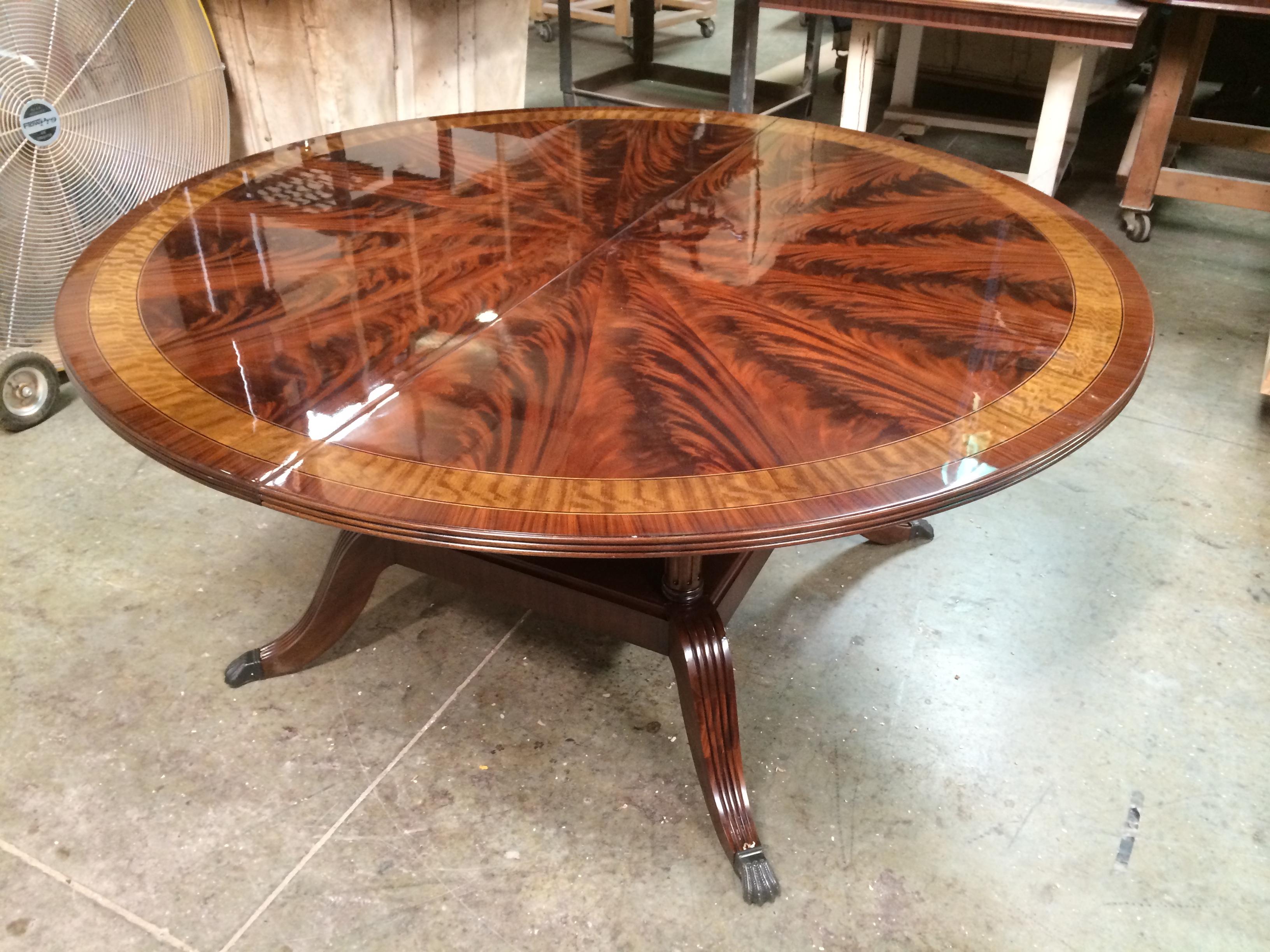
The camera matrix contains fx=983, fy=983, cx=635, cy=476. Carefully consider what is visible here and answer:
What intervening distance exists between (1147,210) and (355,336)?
112 inches

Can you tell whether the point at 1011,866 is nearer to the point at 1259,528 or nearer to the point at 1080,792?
the point at 1080,792

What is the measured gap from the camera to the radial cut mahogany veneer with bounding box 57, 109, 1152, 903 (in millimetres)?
952

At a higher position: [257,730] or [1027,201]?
[1027,201]

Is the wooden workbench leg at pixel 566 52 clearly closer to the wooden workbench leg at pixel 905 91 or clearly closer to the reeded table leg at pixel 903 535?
the wooden workbench leg at pixel 905 91

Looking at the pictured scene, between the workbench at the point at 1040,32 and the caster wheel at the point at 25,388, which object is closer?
the caster wheel at the point at 25,388

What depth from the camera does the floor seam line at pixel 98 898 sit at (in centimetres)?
125

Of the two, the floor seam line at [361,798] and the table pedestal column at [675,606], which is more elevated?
the table pedestal column at [675,606]

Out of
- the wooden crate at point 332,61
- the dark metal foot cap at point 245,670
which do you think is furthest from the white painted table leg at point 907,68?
the dark metal foot cap at point 245,670

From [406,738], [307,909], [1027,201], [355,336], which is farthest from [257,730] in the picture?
[1027,201]

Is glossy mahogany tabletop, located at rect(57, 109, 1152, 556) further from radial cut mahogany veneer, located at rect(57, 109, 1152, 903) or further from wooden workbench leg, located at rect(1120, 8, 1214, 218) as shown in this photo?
wooden workbench leg, located at rect(1120, 8, 1214, 218)

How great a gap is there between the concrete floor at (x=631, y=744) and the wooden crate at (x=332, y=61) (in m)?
1.11

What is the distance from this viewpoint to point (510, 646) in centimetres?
171

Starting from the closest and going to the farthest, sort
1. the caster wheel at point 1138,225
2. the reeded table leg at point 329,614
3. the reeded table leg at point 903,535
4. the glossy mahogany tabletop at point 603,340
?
the glossy mahogany tabletop at point 603,340
the reeded table leg at point 329,614
the reeded table leg at point 903,535
the caster wheel at point 1138,225

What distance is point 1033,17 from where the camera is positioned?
101 inches
